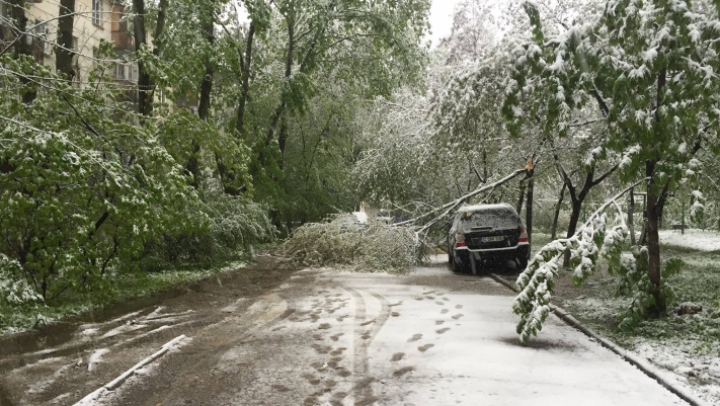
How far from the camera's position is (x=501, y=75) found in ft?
40.8

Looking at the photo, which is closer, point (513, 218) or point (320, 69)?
point (513, 218)

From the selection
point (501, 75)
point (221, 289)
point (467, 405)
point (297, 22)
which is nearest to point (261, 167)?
point (297, 22)

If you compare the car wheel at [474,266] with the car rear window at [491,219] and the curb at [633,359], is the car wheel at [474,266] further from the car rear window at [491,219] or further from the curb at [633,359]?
the curb at [633,359]

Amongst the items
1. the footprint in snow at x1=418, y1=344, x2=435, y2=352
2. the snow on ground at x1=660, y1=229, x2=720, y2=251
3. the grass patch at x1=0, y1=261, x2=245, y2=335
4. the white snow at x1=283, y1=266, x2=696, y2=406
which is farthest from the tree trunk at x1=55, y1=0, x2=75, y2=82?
the snow on ground at x1=660, y1=229, x2=720, y2=251

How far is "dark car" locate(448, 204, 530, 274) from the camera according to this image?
16.9 meters

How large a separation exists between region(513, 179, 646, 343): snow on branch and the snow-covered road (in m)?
0.45

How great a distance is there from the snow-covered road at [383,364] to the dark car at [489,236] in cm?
539

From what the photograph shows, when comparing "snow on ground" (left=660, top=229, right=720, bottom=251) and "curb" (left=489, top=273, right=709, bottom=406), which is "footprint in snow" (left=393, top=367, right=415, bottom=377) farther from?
"snow on ground" (left=660, top=229, right=720, bottom=251)

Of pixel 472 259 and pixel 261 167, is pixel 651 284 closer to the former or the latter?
pixel 472 259

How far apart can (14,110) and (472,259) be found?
37.9 ft

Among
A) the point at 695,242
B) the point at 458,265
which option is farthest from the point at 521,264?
the point at 695,242

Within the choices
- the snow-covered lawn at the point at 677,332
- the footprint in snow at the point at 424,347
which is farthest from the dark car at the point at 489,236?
the footprint in snow at the point at 424,347

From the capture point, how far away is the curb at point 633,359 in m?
5.87

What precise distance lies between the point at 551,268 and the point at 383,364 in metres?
2.50
